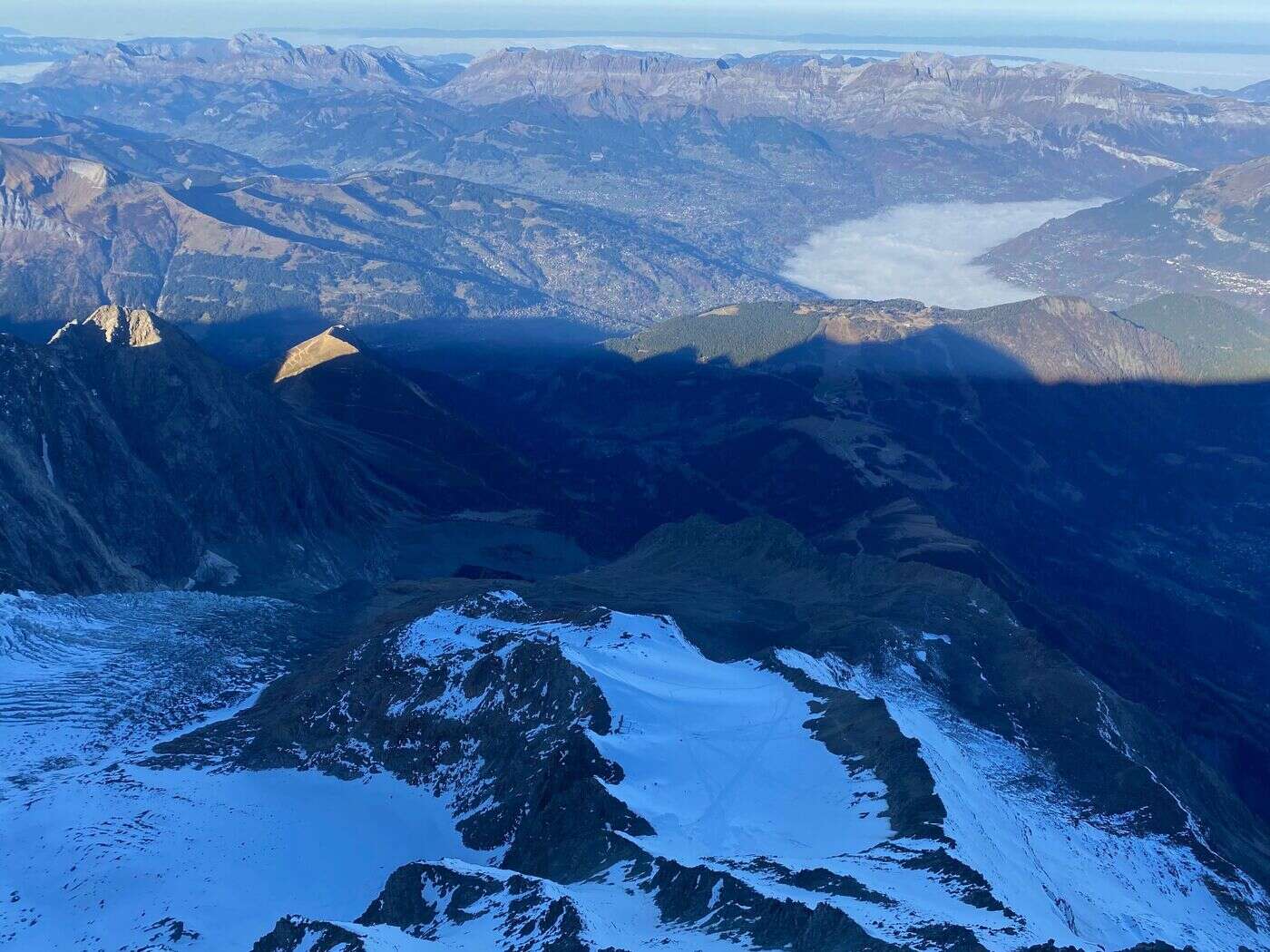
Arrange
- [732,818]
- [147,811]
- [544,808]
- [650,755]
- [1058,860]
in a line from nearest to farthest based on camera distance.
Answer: [147,811], [544,808], [1058,860], [732,818], [650,755]

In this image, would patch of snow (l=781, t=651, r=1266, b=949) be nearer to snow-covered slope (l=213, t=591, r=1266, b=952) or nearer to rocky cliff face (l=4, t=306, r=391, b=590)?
snow-covered slope (l=213, t=591, r=1266, b=952)

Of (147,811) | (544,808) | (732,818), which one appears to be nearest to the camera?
(147,811)

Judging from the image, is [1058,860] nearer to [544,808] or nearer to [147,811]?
[544,808]

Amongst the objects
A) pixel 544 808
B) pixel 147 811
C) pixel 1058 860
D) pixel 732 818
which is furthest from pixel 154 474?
pixel 1058 860

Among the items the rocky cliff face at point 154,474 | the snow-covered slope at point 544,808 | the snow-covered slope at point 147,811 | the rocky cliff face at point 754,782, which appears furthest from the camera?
the rocky cliff face at point 154,474

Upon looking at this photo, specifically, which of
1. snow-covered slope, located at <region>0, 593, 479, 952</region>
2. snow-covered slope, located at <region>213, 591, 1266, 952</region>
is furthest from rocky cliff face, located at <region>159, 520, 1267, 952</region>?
snow-covered slope, located at <region>0, 593, 479, 952</region>

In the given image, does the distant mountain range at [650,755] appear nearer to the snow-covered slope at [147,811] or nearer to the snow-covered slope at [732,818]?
the snow-covered slope at [732,818]

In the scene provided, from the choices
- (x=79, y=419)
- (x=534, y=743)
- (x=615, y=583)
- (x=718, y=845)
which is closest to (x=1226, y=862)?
Result: (x=718, y=845)

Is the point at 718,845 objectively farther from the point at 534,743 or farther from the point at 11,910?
→ the point at 11,910

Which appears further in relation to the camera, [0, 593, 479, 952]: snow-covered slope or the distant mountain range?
[0, 593, 479, 952]: snow-covered slope

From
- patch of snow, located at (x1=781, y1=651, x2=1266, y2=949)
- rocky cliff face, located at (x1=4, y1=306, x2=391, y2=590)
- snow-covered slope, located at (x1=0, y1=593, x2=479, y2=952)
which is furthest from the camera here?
rocky cliff face, located at (x1=4, y1=306, x2=391, y2=590)

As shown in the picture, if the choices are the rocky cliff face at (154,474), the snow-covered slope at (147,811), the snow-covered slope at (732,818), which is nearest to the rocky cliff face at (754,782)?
the snow-covered slope at (732,818)
